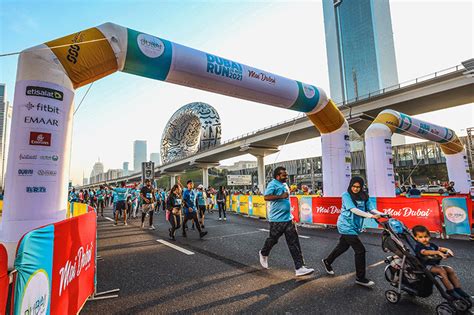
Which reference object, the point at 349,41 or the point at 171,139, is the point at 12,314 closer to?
the point at 171,139

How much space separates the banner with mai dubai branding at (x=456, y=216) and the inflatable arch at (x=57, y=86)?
27.0ft

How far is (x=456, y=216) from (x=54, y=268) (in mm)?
10378

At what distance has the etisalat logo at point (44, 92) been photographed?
170 inches

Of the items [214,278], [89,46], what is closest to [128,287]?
[214,278]

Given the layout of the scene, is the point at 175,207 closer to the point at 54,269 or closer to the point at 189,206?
the point at 189,206

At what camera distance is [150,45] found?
596cm

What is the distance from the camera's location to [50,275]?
7.35ft

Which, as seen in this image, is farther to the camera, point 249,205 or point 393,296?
point 249,205

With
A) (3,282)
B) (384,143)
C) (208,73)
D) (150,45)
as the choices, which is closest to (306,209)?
(384,143)

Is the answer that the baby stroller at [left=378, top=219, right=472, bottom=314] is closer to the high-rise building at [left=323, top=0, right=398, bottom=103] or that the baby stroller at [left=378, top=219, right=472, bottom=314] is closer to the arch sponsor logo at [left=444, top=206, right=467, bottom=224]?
the arch sponsor logo at [left=444, top=206, right=467, bottom=224]

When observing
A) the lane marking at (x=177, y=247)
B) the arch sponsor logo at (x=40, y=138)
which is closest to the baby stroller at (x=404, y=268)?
the lane marking at (x=177, y=247)

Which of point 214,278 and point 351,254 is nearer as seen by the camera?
point 214,278

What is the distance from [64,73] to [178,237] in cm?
580

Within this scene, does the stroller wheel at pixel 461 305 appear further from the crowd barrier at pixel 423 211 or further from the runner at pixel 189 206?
the crowd barrier at pixel 423 211
